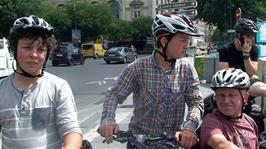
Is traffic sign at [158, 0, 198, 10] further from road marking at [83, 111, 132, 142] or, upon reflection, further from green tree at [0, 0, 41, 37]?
green tree at [0, 0, 41, 37]

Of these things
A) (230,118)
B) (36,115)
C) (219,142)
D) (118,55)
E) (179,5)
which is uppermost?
(179,5)

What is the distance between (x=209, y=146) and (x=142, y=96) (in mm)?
536

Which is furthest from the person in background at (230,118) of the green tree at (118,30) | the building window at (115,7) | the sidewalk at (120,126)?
the building window at (115,7)

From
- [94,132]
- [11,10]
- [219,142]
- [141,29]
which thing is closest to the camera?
[219,142]

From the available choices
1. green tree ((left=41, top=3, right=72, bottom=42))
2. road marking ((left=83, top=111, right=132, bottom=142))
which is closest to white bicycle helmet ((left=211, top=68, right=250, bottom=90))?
road marking ((left=83, top=111, right=132, bottom=142))

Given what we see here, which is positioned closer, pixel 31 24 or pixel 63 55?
pixel 31 24

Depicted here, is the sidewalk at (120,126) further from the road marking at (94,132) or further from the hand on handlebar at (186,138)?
the hand on handlebar at (186,138)

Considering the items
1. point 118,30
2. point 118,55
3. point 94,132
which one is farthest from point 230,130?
point 118,30

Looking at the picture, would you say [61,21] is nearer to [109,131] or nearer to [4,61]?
[4,61]

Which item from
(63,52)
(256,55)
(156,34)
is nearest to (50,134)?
(156,34)

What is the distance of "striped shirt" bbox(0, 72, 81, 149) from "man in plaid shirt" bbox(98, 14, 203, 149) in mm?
490

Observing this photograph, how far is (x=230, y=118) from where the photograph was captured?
3.37 meters

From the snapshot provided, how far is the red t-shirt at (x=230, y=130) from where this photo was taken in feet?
10.7

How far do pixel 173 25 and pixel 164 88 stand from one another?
41cm
